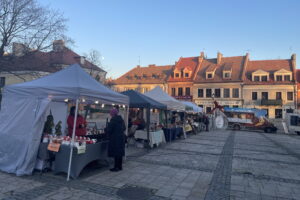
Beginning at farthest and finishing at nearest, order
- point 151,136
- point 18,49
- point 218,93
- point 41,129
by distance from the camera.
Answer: point 218,93
point 18,49
point 151,136
point 41,129

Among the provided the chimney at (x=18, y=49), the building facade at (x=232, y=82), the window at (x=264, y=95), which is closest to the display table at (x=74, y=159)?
the chimney at (x=18, y=49)

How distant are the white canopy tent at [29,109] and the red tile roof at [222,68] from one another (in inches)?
1382

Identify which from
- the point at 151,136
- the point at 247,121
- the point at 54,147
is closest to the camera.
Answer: the point at 54,147

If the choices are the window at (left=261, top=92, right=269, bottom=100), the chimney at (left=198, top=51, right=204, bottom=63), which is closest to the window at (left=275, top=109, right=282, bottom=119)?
the window at (left=261, top=92, right=269, bottom=100)

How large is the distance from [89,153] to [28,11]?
18.3 m

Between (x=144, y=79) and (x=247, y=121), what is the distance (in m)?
24.1

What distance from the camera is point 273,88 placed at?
3591 centimetres

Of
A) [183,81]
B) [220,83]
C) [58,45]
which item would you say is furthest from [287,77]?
[58,45]

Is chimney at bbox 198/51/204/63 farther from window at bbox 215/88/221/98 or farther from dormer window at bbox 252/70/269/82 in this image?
dormer window at bbox 252/70/269/82

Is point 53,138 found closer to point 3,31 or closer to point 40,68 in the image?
point 40,68

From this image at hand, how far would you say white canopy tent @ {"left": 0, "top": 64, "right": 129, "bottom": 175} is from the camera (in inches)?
233

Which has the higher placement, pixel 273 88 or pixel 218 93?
pixel 273 88

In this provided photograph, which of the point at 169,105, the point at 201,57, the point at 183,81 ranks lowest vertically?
the point at 169,105

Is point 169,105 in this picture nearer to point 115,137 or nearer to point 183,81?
point 115,137
